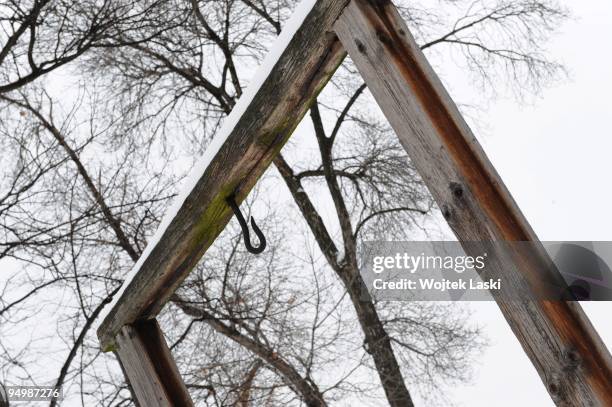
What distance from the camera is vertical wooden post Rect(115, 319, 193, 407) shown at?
2.64m

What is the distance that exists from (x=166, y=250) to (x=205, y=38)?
762 cm

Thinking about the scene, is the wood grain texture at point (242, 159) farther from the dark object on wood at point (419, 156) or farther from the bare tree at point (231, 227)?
the bare tree at point (231, 227)

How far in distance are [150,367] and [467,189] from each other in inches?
59.8

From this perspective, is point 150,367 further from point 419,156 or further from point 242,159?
point 419,156

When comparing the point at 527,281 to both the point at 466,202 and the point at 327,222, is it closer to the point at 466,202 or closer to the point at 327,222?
the point at 466,202

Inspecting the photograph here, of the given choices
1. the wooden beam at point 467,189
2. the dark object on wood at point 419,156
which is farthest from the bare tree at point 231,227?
the wooden beam at point 467,189

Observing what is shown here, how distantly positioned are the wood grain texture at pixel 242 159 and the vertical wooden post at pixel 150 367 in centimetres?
5

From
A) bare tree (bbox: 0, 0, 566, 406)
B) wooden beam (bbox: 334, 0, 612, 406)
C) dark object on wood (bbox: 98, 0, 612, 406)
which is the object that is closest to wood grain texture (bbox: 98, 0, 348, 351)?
dark object on wood (bbox: 98, 0, 612, 406)

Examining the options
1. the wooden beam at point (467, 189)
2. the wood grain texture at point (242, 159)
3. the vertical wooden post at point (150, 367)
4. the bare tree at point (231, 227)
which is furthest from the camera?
the bare tree at point (231, 227)

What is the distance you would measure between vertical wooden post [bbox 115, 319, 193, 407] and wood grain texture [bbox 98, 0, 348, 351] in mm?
51

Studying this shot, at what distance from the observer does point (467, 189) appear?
154 cm

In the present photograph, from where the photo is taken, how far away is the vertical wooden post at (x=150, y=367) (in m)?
2.64

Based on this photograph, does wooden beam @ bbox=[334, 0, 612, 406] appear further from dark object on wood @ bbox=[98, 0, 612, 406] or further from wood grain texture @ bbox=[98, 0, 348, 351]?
wood grain texture @ bbox=[98, 0, 348, 351]

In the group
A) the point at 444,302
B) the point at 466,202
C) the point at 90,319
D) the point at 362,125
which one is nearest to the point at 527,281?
the point at 466,202
